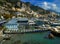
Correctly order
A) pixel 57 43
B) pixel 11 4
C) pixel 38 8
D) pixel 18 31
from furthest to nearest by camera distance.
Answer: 1. pixel 11 4
2. pixel 38 8
3. pixel 18 31
4. pixel 57 43

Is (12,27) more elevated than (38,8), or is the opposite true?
(38,8)

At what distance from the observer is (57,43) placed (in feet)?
17.0

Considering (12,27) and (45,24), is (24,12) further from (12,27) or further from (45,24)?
(12,27)

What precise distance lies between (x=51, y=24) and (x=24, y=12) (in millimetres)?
2293

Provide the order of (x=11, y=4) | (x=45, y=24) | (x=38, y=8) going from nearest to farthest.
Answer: (x=38, y=8), (x=45, y=24), (x=11, y=4)

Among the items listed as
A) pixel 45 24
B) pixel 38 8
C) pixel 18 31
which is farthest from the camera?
pixel 45 24

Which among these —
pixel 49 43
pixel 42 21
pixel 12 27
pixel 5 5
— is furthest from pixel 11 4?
pixel 49 43

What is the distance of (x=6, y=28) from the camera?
7.38 metres

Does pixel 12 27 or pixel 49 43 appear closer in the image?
pixel 49 43

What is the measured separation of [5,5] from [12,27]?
10.9 feet

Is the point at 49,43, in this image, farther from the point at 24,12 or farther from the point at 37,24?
the point at 24,12

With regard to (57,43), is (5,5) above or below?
above

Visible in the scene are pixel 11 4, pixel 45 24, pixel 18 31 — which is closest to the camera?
pixel 18 31

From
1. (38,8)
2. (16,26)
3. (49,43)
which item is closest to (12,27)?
(16,26)
